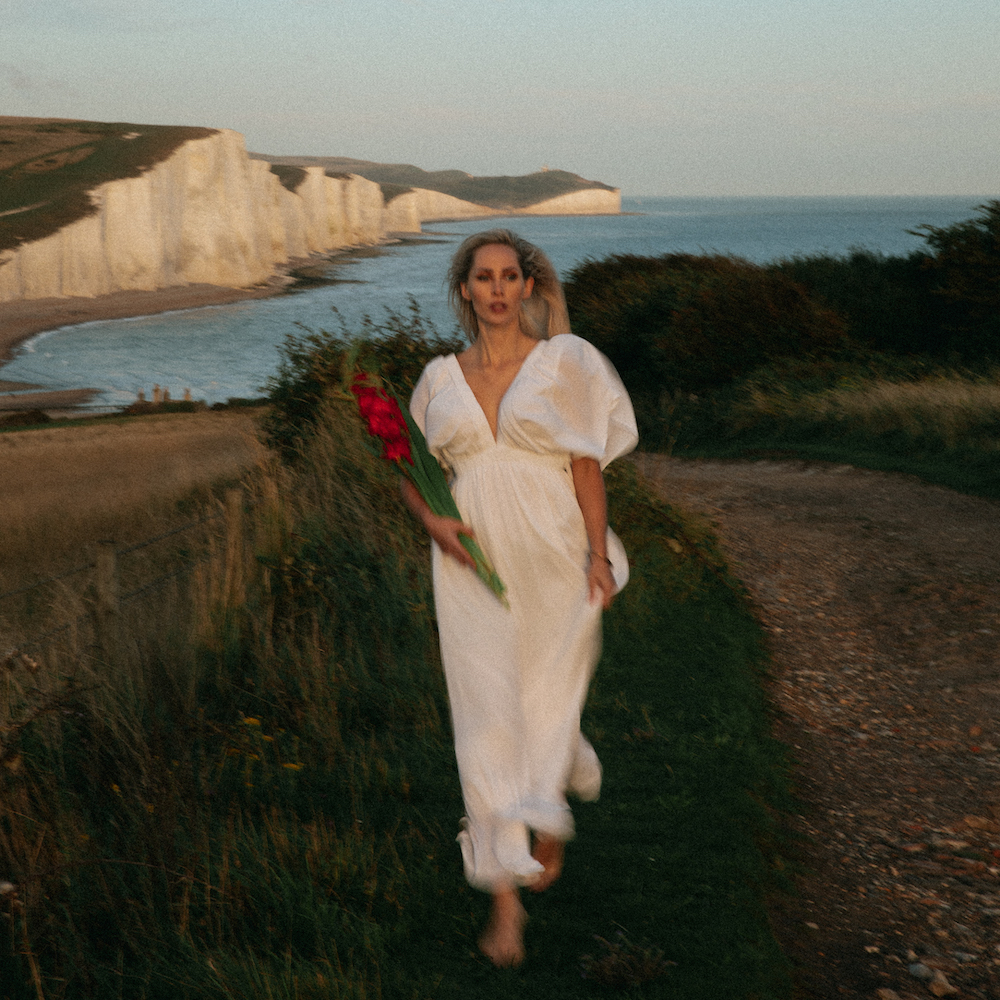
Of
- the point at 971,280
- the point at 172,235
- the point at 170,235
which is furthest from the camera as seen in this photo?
the point at 172,235

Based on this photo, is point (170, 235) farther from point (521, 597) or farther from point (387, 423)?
point (521, 597)

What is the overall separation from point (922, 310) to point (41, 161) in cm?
8479

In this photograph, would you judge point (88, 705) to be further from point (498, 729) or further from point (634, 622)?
point (634, 622)

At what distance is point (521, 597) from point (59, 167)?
89.9m

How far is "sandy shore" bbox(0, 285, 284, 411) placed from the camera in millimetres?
55500

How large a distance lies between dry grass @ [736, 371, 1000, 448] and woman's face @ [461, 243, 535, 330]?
973 centimetres

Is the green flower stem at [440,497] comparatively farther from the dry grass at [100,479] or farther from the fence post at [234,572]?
the dry grass at [100,479]

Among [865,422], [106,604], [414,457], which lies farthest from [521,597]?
[865,422]

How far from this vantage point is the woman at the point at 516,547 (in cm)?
283

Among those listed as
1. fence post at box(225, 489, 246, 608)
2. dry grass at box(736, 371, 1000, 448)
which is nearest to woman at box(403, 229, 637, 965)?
fence post at box(225, 489, 246, 608)

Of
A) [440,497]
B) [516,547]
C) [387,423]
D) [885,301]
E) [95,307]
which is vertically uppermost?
[885,301]

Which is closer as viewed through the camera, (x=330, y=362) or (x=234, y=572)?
(x=234, y=572)

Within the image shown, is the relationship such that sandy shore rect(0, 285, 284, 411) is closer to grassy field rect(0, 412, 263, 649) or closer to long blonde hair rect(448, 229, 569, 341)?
grassy field rect(0, 412, 263, 649)

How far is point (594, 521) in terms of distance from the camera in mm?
2961
